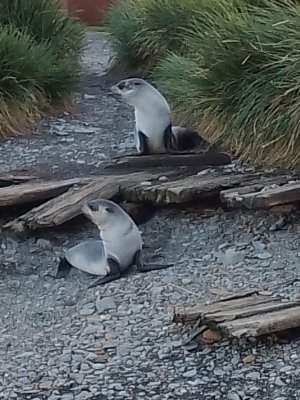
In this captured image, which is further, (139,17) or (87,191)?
(139,17)

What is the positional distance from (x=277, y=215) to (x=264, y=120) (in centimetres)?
77

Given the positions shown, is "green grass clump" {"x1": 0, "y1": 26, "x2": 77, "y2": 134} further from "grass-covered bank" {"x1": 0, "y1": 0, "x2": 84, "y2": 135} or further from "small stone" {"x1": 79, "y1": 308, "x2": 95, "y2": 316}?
"small stone" {"x1": 79, "y1": 308, "x2": 95, "y2": 316}

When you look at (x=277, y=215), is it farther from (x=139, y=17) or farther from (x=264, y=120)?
(x=139, y=17)

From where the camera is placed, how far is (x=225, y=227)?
4699mm

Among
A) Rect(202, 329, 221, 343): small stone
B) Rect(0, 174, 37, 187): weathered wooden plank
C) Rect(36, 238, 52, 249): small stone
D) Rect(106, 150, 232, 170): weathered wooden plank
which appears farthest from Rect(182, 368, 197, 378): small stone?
Rect(0, 174, 37, 187): weathered wooden plank

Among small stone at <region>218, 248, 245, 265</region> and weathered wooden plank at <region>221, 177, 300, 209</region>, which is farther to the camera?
weathered wooden plank at <region>221, 177, 300, 209</region>

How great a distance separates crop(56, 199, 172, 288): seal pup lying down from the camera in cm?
430

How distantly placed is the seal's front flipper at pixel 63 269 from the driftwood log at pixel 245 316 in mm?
922

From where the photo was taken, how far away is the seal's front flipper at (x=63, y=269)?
4.45 metres

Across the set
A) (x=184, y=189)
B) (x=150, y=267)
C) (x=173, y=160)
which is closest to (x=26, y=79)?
(x=173, y=160)

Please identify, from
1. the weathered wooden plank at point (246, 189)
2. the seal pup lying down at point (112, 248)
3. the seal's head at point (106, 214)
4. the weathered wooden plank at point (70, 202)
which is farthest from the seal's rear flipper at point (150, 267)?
the weathered wooden plank at point (70, 202)

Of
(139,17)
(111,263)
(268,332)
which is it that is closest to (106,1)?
(139,17)

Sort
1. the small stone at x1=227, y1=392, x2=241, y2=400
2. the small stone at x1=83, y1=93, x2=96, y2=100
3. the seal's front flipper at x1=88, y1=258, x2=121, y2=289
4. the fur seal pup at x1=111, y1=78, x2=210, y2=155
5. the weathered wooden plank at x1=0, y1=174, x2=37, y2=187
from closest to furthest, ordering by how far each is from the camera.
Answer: the small stone at x1=227, y1=392, x2=241, y2=400, the seal's front flipper at x1=88, y1=258, x2=121, y2=289, the weathered wooden plank at x1=0, y1=174, x2=37, y2=187, the fur seal pup at x1=111, y1=78, x2=210, y2=155, the small stone at x1=83, y1=93, x2=96, y2=100

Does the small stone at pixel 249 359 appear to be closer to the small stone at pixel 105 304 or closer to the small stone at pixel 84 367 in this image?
the small stone at pixel 84 367
